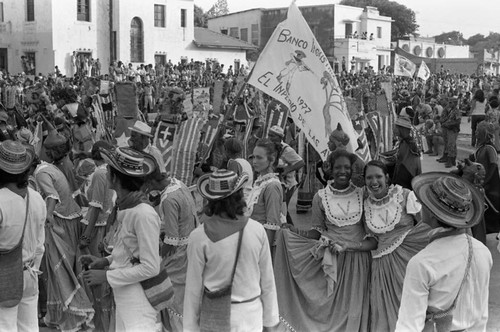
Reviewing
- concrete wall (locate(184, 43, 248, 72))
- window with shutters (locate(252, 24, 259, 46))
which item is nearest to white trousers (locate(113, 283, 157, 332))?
concrete wall (locate(184, 43, 248, 72))

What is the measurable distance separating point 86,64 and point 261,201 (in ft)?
104

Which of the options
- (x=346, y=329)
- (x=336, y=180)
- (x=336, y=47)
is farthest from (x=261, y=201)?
(x=336, y=47)

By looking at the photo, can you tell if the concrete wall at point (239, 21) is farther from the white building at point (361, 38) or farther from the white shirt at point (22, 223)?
the white shirt at point (22, 223)

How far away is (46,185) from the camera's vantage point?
5555 mm

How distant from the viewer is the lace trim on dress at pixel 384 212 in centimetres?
513

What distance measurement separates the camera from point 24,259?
13.9 feet

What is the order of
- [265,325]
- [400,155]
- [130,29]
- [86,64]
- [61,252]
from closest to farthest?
1. [265,325]
2. [61,252]
3. [400,155]
4. [86,64]
5. [130,29]

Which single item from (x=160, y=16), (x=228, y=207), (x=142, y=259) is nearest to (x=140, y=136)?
(x=142, y=259)

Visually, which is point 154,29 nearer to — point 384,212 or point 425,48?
point 384,212

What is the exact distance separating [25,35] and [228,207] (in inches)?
1444

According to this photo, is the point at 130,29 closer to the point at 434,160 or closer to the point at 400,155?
the point at 434,160

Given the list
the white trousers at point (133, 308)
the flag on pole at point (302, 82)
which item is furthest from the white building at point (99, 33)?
the white trousers at point (133, 308)

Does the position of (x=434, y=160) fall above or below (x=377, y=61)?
below

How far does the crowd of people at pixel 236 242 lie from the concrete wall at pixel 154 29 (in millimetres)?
33201
